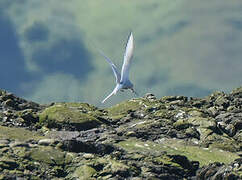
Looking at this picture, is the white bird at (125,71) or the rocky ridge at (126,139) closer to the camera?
the white bird at (125,71)

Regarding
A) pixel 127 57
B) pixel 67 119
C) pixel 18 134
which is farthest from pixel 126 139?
pixel 127 57

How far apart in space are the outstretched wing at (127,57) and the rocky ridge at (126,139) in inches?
439

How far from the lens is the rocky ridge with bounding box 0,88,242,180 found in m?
48.8

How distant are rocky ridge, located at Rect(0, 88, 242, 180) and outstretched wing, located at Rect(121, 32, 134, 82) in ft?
36.6

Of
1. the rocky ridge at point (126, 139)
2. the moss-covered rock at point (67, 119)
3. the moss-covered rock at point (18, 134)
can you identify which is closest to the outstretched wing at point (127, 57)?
the rocky ridge at point (126, 139)

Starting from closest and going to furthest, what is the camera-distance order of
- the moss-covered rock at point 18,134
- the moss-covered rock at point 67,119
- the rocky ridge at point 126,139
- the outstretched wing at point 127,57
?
the outstretched wing at point 127,57 → the rocky ridge at point 126,139 → the moss-covered rock at point 18,134 → the moss-covered rock at point 67,119

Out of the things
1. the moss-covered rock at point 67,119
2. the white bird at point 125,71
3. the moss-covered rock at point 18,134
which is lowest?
the white bird at point 125,71

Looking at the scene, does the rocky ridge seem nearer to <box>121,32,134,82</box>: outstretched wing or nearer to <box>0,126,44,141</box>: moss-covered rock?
<box>0,126,44,141</box>: moss-covered rock

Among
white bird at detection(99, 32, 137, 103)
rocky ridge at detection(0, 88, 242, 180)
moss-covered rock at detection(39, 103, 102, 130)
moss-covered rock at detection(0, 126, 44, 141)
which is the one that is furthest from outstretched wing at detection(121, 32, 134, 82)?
moss-covered rock at detection(39, 103, 102, 130)

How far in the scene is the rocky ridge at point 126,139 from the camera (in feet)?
160

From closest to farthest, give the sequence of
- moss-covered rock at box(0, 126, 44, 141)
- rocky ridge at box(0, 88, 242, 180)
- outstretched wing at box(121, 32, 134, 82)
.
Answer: outstretched wing at box(121, 32, 134, 82) → rocky ridge at box(0, 88, 242, 180) → moss-covered rock at box(0, 126, 44, 141)

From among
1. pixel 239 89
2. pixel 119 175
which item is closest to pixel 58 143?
Answer: pixel 119 175

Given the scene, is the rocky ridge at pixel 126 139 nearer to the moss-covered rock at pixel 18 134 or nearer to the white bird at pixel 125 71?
the moss-covered rock at pixel 18 134

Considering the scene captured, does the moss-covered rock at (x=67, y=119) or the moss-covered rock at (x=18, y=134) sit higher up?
the moss-covered rock at (x=67, y=119)
